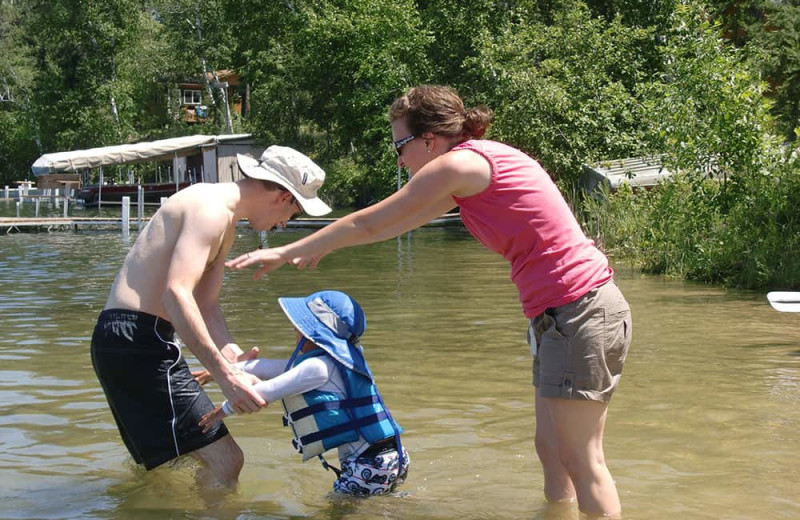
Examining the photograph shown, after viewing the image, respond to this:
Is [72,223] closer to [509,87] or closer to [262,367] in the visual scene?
[509,87]

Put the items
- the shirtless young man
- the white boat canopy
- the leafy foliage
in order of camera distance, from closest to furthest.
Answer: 1. the shirtless young man
2. the leafy foliage
3. the white boat canopy

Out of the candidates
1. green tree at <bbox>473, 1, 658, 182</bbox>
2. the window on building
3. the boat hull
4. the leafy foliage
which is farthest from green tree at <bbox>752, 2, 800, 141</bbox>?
the window on building

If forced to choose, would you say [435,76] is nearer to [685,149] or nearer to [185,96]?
[685,149]

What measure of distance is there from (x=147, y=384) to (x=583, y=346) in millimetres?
2083

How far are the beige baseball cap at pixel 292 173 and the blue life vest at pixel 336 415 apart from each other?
72 cm

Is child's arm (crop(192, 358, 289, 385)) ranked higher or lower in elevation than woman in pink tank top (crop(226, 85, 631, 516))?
lower

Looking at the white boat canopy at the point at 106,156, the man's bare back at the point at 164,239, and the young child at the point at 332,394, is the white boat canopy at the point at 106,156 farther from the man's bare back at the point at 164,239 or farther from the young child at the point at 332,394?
the young child at the point at 332,394

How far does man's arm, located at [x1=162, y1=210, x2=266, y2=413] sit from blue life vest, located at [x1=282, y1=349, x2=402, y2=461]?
0.29 metres

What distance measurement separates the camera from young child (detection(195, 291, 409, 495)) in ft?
14.6

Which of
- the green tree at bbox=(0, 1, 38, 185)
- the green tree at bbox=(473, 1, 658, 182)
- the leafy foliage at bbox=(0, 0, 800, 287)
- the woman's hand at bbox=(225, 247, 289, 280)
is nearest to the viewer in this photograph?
the woman's hand at bbox=(225, 247, 289, 280)

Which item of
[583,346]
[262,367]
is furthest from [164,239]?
[583,346]

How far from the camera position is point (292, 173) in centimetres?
454

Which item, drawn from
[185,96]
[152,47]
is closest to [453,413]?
[152,47]

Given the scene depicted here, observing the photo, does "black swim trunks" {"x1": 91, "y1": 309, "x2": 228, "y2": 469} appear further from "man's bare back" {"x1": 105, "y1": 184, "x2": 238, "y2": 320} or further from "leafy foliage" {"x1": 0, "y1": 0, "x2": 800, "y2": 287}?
"leafy foliage" {"x1": 0, "y1": 0, "x2": 800, "y2": 287}
